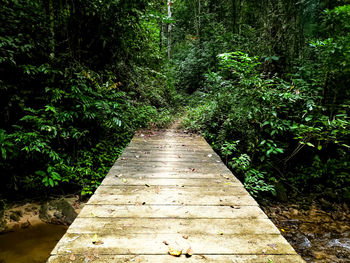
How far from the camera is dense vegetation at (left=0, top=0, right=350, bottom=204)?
381 centimetres

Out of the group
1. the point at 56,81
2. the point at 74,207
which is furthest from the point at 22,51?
the point at 74,207

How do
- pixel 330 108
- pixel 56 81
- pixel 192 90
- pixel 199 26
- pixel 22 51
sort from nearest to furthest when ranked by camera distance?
pixel 22 51, pixel 56 81, pixel 330 108, pixel 199 26, pixel 192 90

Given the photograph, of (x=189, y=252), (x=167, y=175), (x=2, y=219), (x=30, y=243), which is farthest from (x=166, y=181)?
(x=2, y=219)

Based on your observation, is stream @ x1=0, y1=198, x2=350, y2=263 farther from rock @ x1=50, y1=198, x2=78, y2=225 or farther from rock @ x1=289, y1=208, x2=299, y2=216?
rock @ x1=50, y1=198, x2=78, y2=225

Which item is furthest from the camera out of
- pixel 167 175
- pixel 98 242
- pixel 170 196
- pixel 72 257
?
pixel 167 175

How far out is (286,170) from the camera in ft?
17.8

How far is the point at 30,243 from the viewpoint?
350cm

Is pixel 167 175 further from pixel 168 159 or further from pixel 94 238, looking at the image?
pixel 94 238

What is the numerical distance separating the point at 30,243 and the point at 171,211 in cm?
337

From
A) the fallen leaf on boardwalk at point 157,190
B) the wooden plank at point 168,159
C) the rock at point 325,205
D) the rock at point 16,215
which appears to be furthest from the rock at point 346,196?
the rock at point 16,215

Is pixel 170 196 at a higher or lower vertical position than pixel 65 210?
higher

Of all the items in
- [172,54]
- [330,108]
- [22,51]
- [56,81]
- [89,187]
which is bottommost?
[89,187]

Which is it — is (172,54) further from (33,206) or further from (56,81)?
(33,206)

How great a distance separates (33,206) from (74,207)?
0.92 metres
